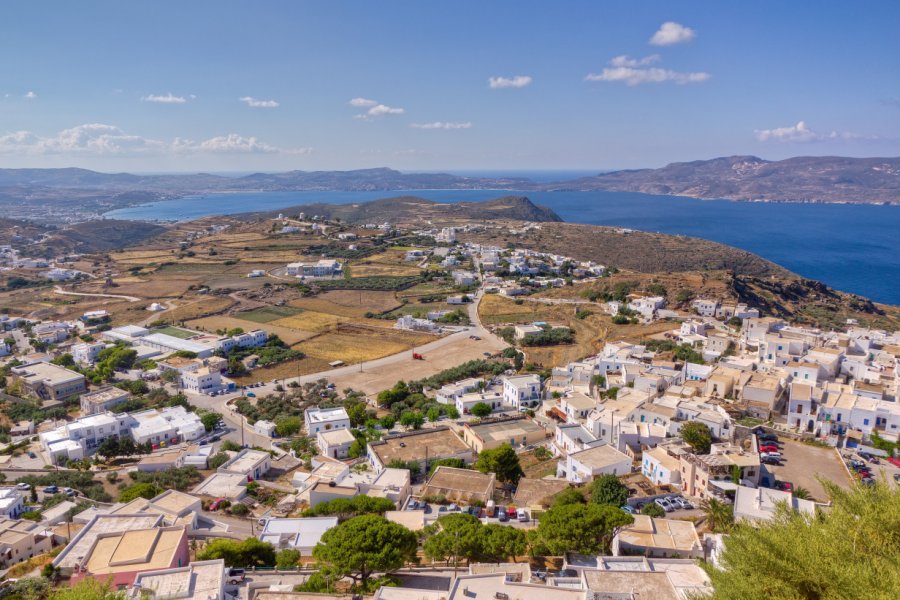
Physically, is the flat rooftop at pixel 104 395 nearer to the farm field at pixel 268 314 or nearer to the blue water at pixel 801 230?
the farm field at pixel 268 314

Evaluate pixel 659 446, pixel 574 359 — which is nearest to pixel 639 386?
pixel 659 446

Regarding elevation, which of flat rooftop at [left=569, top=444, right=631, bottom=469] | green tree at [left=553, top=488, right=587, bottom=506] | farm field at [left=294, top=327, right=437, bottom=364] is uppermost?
green tree at [left=553, top=488, right=587, bottom=506]

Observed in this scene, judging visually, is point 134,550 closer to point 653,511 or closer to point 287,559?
point 287,559

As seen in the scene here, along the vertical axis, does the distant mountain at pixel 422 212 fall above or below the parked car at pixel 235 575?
above

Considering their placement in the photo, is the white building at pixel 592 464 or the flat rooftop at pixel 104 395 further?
the flat rooftop at pixel 104 395

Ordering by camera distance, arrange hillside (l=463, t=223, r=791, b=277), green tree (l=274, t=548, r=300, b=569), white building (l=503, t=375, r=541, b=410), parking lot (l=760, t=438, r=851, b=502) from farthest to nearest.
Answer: hillside (l=463, t=223, r=791, b=277) < white building (l=503, t=375, r=541, b=410) < parking lot (l=760, t=438, r=851, b=502) < green tree (l=274, t=548, r=300, b=569)

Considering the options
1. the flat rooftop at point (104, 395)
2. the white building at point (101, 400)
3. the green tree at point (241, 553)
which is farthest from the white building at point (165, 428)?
the green tree at point (241, 553)

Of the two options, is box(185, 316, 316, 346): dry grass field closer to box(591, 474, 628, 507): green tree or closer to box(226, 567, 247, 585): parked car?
box(226, 567, 247, 585): parked car

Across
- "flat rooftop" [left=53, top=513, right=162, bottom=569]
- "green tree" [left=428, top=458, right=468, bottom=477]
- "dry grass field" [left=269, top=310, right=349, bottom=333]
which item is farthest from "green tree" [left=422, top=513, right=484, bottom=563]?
"dry grass field" [left=269, top=310, right=349, bottom=333]
